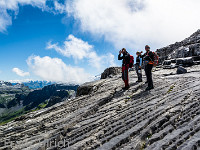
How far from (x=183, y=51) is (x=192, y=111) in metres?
32.3

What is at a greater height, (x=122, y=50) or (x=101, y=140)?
(x=122, y=50)

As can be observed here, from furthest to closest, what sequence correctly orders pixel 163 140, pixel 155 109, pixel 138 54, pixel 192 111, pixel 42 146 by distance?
pixel 138 54 < pixel 155 109 < pixel 192 111 < pixel 42 146 < pixel 163 140

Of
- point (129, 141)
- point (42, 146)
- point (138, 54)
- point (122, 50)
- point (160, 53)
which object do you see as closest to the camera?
point (129, 141)

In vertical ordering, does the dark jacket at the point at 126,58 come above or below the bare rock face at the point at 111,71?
above

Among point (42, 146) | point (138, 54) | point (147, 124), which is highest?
point (138, 54)

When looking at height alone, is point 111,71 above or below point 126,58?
below

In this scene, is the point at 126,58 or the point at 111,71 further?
the point at 111,71

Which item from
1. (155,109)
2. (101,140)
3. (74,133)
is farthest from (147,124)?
(74,133)

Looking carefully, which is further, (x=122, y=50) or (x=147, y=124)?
(x=122, y=50)

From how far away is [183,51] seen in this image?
3216 centimetres

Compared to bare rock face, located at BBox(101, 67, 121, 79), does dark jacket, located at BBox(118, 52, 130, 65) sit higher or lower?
higher

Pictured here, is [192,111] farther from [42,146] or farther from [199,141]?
[42,146]

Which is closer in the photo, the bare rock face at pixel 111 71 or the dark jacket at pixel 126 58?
the dark jacket at pixel 126 58

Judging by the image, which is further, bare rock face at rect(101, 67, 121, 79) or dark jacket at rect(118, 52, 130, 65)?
bare rock face at rect(101, 67, 121, 79)
